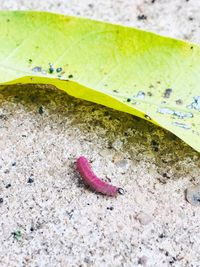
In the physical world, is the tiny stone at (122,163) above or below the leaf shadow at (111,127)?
below

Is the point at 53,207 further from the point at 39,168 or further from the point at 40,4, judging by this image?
the point at 40,4

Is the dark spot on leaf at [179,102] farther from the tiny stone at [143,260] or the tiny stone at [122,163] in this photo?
the tiny stone at [143,260]

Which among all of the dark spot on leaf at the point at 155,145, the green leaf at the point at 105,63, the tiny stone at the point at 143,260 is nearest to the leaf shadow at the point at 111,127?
the dark spot on leaf at the point at 155,145

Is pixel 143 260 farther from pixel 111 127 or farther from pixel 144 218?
pixel 111 127

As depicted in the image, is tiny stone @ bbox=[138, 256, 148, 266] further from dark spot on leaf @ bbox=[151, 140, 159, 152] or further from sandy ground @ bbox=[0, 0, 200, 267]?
dark spot on leaf @ bbox=[151, 140, 159, 152]

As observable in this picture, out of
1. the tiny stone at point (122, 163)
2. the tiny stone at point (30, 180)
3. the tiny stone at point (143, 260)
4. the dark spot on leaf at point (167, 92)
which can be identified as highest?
the dark spot on leaf at point (167, 92)

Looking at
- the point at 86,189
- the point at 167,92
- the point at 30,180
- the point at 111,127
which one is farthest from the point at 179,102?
the point at 30,180
